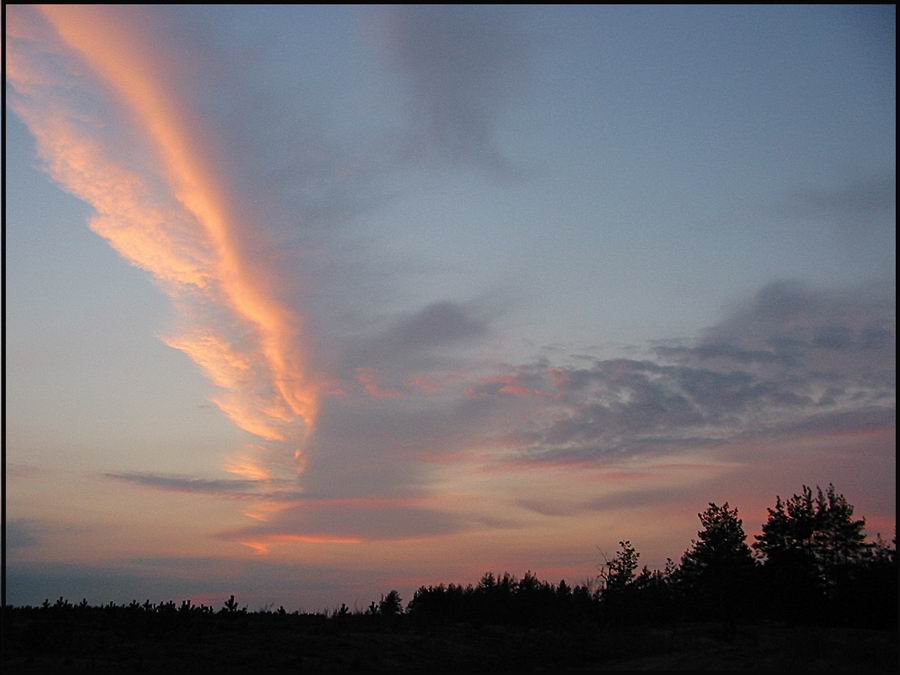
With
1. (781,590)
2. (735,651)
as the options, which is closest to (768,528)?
(781,590)

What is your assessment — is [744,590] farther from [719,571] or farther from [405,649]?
[405,649]

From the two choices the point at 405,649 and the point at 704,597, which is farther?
the point at 704,597

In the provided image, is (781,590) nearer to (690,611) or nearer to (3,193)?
(690,611)

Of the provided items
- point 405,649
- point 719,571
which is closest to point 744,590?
point 719,571

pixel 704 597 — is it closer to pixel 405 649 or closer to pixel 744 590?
pixel 744 590

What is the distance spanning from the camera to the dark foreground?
25828mm

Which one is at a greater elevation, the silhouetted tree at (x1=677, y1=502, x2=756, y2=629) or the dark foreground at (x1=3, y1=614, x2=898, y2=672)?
the silhouetted tree at (x1=677, y1=502, x2=756, y2=629)

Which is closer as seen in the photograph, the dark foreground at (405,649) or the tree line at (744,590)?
the dark foreground at (405,649)

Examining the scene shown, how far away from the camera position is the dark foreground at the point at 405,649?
25.8 metres

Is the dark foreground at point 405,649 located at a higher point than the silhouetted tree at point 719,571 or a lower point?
lower

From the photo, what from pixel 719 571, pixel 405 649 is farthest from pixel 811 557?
pixel 405 649

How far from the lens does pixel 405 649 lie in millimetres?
29219

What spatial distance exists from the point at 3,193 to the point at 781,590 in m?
43.3

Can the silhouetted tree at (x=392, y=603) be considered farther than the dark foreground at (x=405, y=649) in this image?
Result: Yes
